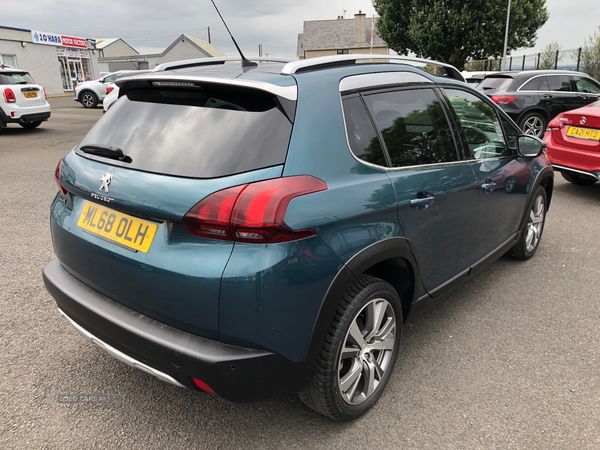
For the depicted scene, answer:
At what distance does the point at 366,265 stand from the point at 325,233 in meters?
0.31

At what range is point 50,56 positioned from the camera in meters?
34.6

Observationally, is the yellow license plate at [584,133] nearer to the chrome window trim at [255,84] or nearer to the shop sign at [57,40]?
the chrome window trim at [255,84]

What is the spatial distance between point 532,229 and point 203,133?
3405mm

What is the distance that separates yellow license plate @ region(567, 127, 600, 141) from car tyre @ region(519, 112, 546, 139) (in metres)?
4.61

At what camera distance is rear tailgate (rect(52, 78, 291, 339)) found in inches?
73.4

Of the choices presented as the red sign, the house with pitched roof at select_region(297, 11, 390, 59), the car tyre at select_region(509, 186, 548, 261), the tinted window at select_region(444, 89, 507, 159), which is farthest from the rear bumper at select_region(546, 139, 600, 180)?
the house with pitched roof at select_region(297, 11, 390, 59)

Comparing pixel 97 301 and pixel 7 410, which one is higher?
pixel 97 301

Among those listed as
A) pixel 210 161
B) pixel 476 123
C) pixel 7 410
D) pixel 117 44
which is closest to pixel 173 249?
pixel 210 161

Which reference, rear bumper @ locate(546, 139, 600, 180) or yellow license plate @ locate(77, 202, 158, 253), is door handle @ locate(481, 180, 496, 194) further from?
rear bumper @ locate(546, 139, 600, 180)

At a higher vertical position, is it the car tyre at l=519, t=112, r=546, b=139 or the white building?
the white building

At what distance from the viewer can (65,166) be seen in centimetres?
250

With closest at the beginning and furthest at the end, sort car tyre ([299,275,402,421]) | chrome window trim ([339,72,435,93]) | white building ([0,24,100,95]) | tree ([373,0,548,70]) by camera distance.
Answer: car tyre ([299,275,402,421]) < chrome window trim ([339,72,435,93]) < tree ([373,0,548,70]) < white building ([0,24,100,95])

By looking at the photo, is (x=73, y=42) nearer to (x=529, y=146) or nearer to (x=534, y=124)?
(x=534, y=124)

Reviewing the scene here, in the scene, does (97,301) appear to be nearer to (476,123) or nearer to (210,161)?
(210,161)
